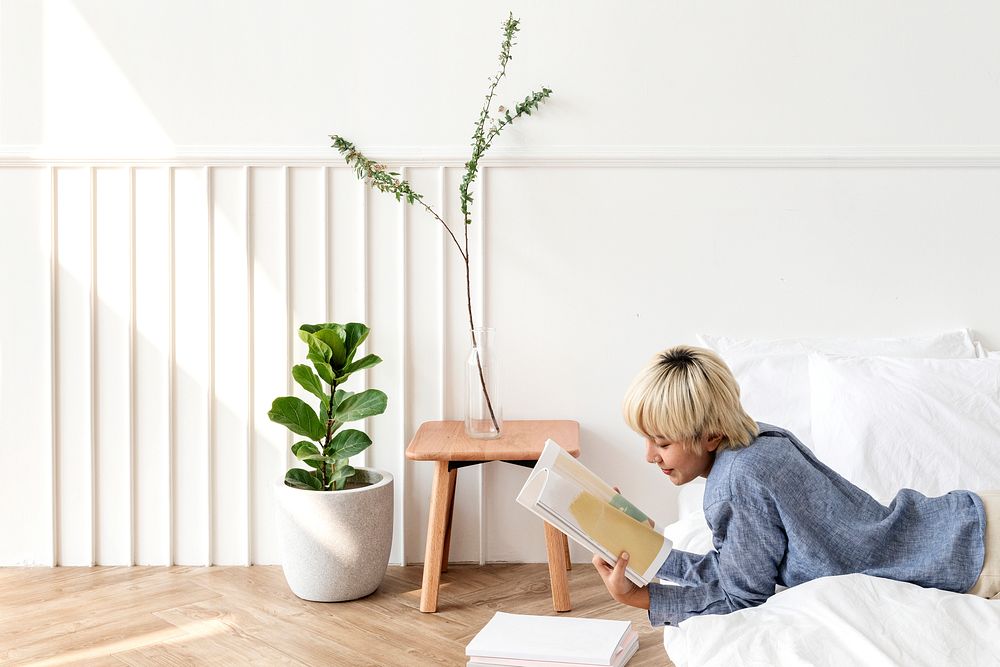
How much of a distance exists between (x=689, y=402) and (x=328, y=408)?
1146mm

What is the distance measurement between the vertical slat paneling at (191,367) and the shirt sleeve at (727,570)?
1.49 m

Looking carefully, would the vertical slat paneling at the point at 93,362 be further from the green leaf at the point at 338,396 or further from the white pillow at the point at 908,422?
the white pillow at the point at 908,422

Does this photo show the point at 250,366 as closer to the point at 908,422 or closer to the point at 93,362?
the point at 93,362

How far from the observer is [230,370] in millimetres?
2600

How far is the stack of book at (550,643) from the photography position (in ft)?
5.41

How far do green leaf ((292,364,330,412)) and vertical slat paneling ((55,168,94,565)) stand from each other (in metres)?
0.67

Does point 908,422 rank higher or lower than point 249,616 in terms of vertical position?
higher

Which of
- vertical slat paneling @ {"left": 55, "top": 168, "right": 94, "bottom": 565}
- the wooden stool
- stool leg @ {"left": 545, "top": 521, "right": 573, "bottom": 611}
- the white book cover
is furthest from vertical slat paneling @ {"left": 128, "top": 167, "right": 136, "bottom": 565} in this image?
the white book cover

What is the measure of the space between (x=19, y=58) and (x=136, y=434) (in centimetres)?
105

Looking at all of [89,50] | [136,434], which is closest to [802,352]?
[136,434]

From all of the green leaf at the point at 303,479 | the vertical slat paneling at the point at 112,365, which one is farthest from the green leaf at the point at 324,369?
the vertical slat paneling at the point at 112,365

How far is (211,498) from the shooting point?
260cm

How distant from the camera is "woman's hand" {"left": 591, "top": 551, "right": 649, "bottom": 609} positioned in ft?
4.74

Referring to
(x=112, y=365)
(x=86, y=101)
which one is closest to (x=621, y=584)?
(x=112, y=365)
